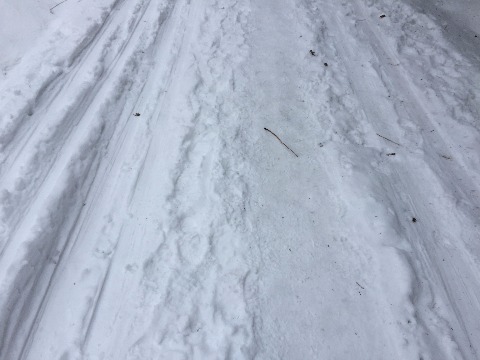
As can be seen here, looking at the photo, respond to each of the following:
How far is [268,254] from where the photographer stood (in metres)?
2.32

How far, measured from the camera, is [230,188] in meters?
2.59

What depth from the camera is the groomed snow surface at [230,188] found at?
2.03m

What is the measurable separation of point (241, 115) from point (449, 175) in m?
1.96

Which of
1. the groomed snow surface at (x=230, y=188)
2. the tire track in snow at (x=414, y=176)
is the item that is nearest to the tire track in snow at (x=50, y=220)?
the groomed snow surface at (x=230, y=188)

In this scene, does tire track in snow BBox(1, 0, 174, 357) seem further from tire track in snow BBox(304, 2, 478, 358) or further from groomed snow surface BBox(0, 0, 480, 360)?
tire track in snow BBox(304, 2, 478, 358)

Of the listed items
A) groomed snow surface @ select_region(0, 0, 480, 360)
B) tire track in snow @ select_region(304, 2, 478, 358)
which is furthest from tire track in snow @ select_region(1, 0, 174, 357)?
tire track in snow @ select_region(304, 2, 478, 358)

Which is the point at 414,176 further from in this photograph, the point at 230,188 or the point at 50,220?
the point at 50,220

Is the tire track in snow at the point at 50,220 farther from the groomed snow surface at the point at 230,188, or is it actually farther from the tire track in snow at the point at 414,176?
the tire track in snow at the point at 414,176

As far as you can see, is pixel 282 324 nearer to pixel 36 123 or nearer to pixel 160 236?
pixel 160 236

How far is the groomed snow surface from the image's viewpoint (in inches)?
80.0

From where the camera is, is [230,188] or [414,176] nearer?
[230,188]

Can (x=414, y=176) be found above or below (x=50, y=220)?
above

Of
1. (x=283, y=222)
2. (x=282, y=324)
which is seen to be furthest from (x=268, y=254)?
(x=282, y=324)

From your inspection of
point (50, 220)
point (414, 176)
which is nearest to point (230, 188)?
point (50, 220)
